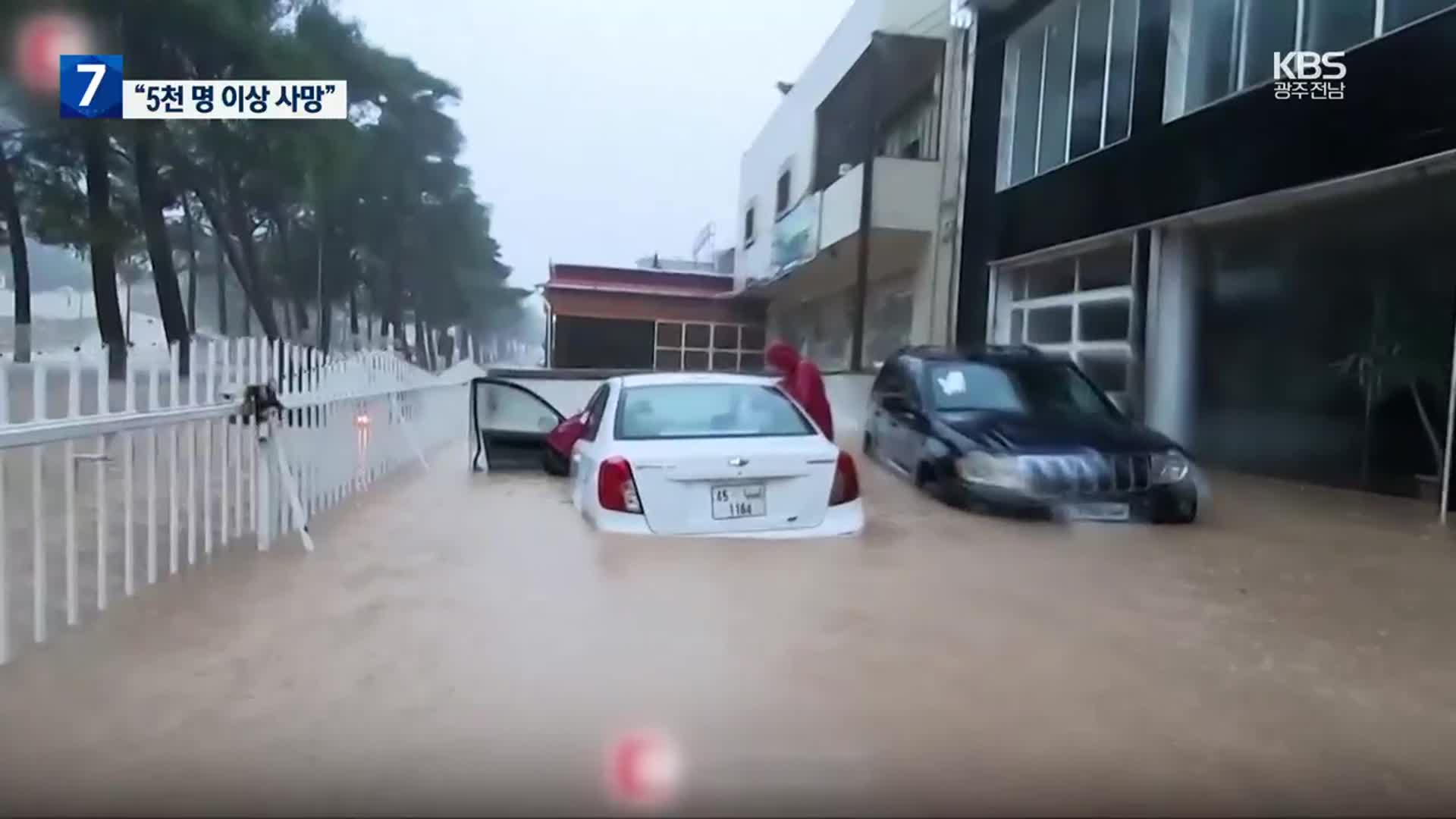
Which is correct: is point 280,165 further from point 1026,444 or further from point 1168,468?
point 1168,468

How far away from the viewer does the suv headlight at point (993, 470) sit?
8.22m

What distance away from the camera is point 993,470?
8359 mm

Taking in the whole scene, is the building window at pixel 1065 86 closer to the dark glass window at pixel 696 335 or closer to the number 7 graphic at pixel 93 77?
the number 7 graphic at pixel 93 77

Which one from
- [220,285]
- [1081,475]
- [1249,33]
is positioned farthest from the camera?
[220,285]

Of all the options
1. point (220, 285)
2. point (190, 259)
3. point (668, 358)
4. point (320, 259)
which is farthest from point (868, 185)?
point (220, 285)

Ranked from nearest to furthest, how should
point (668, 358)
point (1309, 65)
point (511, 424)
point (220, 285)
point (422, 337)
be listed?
point (1309, 65)
point (511, 424)
point (668, 358)
point (220, 285)
point (422, 337)

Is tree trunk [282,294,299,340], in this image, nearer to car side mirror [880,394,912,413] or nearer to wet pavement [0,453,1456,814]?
car side mirror [880,394,912,413]

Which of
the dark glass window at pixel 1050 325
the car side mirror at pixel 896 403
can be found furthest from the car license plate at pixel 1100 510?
the dark glass window at pixel 1050 325

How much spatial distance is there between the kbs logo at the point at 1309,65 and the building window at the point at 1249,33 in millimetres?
90

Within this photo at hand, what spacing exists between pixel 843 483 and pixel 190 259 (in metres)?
36.8

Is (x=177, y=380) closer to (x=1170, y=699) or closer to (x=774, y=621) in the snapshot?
(x=774, y=621)

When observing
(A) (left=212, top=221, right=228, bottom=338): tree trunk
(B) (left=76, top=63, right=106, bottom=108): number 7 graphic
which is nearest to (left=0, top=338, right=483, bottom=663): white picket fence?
(B) (left=76, top=63, right=106, bottom=108): number 7 graphic

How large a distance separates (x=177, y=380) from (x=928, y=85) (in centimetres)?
1829

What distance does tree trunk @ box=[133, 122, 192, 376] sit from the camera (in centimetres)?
1957
